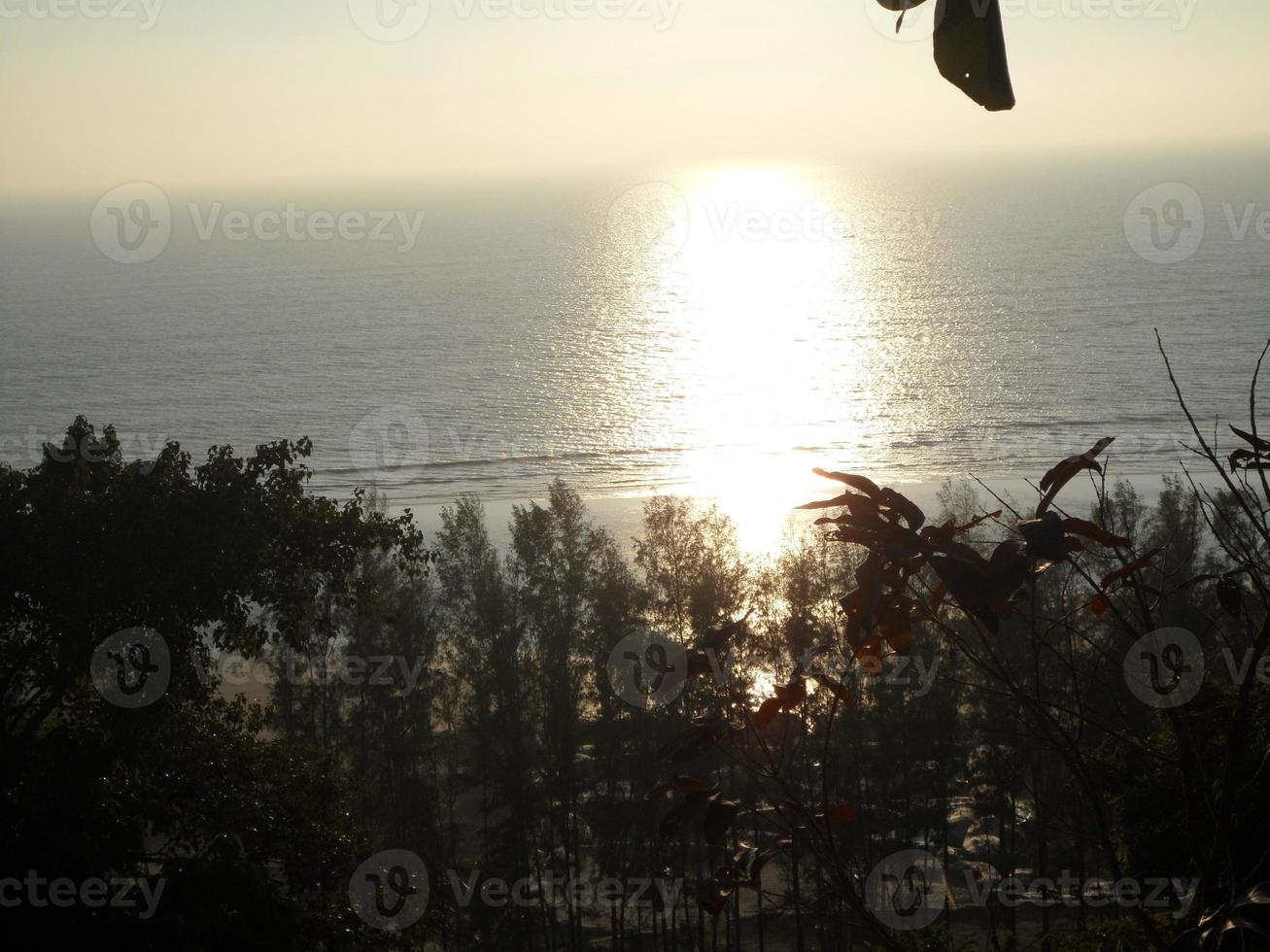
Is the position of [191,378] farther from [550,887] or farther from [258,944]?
[258,944]

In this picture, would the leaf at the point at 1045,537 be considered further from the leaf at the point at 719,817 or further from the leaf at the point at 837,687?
the leaf at the point at 719,817

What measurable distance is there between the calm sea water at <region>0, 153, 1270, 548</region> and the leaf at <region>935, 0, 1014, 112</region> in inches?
1546

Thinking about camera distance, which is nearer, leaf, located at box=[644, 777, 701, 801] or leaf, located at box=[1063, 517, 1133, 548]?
leaf, located at box=[1063, 517, 1133, 548]

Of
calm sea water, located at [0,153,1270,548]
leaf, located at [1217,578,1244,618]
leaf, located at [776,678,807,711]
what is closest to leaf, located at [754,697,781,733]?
leaf, located at [776,678,807,711]

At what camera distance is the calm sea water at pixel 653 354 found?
45.7 metres

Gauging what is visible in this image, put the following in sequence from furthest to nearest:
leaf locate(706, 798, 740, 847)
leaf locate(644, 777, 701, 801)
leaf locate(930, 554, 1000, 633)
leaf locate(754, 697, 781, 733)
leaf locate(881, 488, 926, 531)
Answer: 1. leaf locate(644, 777, 701, 801)
2. leaf locate(754, 697, 781, 733)
3. leaf locate(706, 798, 740, 847)
4. leaf locate(881, 488, 926, 531)
5. leaf locate(930, 554, 1000, 633)

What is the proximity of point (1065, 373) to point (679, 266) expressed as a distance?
57191 mm

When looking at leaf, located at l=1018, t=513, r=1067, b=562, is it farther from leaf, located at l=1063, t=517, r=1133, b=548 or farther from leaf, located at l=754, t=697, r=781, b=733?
leaf, located at l=754, t=697, r=781, b=733

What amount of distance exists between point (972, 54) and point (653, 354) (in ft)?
217

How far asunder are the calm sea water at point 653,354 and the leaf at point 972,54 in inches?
1546

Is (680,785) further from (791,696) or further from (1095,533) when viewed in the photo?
(1095,533)

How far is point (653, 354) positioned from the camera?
6688 cm

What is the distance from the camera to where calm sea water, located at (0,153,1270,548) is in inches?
1797

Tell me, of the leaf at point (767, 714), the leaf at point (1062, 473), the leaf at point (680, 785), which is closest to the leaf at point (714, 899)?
the leaf at point (680, 785)
